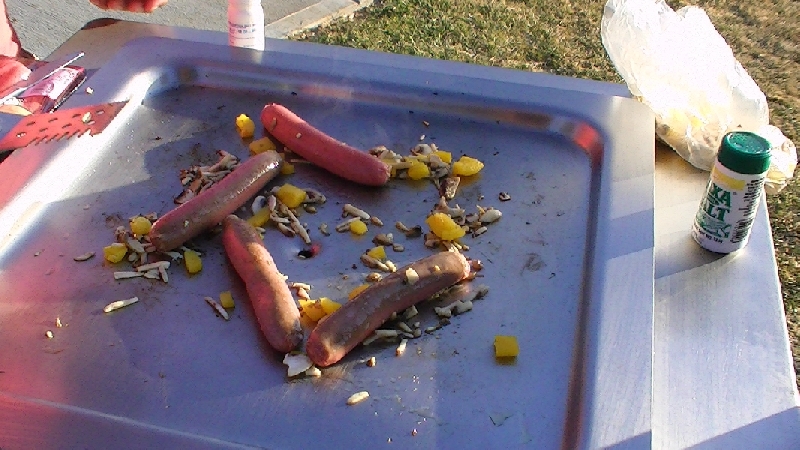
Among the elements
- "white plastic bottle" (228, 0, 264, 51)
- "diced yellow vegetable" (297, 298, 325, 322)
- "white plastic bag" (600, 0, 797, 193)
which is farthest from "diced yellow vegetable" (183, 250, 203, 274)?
"white plastic bag" (600, 0, 797, 193)

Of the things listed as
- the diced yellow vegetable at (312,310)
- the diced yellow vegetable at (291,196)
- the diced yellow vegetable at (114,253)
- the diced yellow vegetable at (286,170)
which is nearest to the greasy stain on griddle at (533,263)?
the diced yellow vegetable at (312,310)

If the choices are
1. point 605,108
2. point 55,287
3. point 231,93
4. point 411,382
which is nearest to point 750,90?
point 605,108

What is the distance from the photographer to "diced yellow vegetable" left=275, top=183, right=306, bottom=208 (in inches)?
78.4

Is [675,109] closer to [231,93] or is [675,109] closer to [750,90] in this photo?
[750,90]

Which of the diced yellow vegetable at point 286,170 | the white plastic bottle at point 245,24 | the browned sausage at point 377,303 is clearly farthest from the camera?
the white plastic bottle at point 245,24

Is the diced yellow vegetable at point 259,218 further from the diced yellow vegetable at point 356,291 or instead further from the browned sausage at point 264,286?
the diced yellow vegetable at point 356,291

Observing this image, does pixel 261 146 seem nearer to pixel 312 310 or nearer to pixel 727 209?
pixel 312 310

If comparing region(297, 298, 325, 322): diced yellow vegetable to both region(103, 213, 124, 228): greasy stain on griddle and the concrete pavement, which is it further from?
the concrete pavement

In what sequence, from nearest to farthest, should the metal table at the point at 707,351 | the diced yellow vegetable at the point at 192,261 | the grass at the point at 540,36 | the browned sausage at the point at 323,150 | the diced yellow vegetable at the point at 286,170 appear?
1. the metal table at the point at 707,351
2. the diced yellow vegetable at the point at 192,261
3. the browned sausage at the point at 323,150
4. the diced yellow vegetable at the point at 286,170
5. the grass at the point at 540,36

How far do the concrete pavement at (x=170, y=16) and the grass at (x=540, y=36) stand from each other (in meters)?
0.16

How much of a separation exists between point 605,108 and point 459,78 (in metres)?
0.46

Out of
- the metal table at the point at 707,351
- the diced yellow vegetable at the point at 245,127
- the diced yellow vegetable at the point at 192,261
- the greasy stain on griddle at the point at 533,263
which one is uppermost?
the diced yellow vegetable at the point at 245,127

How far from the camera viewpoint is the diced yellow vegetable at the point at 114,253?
5.87ft

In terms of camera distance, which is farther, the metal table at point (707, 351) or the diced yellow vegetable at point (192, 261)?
the diced yellow vegetable at point (192, 261)
